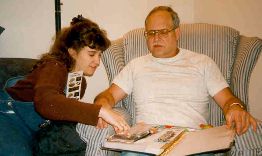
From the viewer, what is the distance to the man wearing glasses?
177 centimetres

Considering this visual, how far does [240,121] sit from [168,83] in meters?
0.52

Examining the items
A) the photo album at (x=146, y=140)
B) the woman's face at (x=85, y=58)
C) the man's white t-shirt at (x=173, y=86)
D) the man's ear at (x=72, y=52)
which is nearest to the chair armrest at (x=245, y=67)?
the man's white t-shirt at (x=173, y=86)

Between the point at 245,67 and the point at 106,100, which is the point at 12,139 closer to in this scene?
the point at 106,100

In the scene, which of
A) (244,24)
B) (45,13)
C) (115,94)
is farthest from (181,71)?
(45,13)

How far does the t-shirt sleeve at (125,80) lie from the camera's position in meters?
1.92

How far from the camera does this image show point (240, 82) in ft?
6.06

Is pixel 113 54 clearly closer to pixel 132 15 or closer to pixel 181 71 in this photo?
pixel 181 71

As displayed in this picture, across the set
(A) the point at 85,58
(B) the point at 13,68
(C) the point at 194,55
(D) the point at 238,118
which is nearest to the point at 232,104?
(D) the point at 238,118

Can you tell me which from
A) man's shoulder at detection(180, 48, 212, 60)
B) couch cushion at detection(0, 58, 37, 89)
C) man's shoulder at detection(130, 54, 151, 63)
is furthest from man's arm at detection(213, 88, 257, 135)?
couch cushion at detection(0, 58, 37, 89)

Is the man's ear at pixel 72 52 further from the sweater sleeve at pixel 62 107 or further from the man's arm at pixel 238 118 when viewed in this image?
the man's arm at pixel 238 118

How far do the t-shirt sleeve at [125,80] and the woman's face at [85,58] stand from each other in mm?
180

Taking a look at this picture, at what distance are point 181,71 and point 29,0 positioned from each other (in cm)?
142

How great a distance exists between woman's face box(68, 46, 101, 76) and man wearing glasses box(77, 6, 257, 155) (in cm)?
18

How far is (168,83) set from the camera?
1.84 meters
